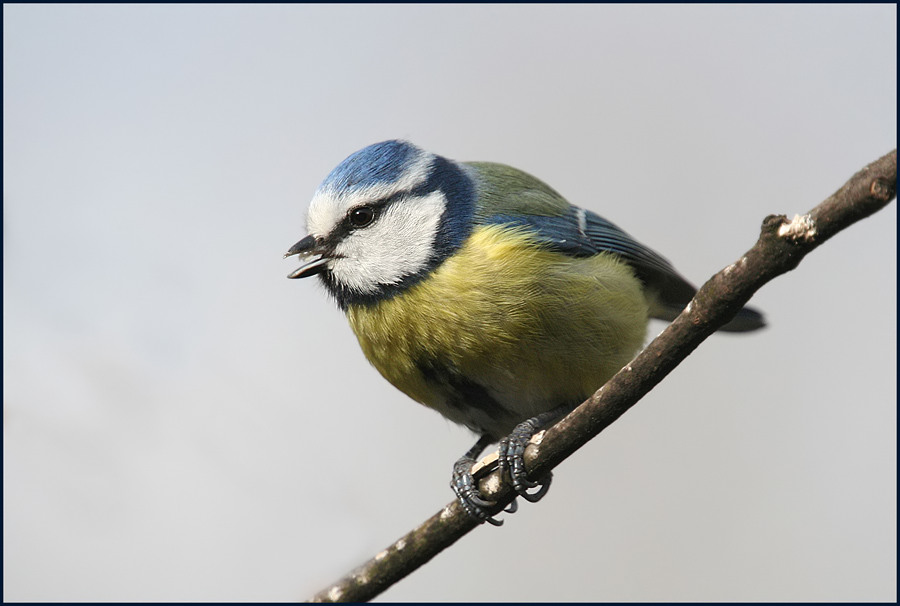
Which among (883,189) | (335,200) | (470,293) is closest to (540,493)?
(470,293)

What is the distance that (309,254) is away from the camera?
1878 mm

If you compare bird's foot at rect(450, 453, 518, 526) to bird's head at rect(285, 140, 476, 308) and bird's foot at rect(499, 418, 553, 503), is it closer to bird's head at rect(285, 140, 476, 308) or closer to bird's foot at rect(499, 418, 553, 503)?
bird's foot at rect(499, 418, 553, 503)

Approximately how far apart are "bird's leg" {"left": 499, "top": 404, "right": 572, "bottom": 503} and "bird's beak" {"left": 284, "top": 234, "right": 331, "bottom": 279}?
588 mm

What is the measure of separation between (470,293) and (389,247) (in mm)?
244

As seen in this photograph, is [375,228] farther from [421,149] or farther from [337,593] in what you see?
[337,593]

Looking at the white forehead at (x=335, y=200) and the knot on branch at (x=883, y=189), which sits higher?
the white forehead at (x=335, y=200)

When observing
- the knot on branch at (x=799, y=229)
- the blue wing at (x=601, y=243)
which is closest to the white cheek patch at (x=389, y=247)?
the blue wing at (x=601, y=243)

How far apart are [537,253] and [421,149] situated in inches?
17.7

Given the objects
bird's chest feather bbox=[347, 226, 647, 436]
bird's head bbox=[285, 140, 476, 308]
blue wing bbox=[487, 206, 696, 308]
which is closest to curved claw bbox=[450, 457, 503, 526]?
bird's chest feather bbox=[347, 226, 647, 436]

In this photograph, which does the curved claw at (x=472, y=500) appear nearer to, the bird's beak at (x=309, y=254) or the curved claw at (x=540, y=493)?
the curved claw at (x=540, y=493)

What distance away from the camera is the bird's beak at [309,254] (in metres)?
1.86

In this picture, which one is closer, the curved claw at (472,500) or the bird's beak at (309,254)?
the curved claw at (472,500)

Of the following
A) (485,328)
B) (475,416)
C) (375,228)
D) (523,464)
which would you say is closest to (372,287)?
(375,228)

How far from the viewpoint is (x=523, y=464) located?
1.63m
